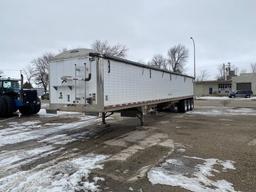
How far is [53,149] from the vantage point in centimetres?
752

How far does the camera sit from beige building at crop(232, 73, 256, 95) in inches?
2144

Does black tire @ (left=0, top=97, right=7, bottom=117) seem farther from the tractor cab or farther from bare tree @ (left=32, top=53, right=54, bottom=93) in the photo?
bare tree @ (left=32, top=53, right=54, bottom=93)

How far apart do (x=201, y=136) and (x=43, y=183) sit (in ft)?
20.4

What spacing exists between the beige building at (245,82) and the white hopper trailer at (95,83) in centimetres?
4977

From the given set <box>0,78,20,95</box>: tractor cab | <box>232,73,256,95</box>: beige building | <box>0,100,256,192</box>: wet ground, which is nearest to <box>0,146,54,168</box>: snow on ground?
<box>0,100,256,192</box>: wet ground

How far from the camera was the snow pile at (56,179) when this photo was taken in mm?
4609

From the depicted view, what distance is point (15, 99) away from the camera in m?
16.5

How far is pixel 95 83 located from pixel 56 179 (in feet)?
12.5

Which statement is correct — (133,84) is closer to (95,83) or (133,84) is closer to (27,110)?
(95,83)

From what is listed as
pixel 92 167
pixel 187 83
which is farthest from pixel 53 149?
pixel 187 83

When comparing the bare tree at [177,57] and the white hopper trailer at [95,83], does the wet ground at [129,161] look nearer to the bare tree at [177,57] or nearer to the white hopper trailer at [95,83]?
the white hopper trailer at [95,83]

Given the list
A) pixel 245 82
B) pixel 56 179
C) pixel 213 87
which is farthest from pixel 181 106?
pixel 213 87

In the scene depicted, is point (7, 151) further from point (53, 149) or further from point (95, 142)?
point (95, 142)

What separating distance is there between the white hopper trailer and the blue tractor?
7.81 metres
